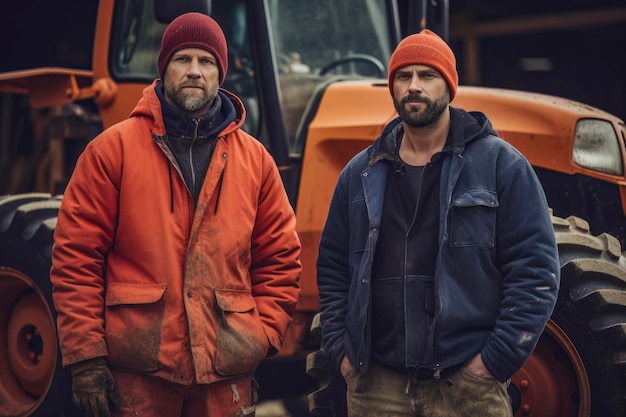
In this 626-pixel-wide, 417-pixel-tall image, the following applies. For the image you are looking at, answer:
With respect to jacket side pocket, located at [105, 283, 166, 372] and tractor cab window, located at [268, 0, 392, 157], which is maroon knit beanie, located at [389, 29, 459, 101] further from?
tractor cab window, located at [268, 0, 392, 157]

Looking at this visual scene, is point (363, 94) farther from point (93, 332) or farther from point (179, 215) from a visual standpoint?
point (93, 332)

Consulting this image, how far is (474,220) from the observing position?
3.61 m

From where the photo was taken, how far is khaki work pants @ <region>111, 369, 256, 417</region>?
12.6 ft

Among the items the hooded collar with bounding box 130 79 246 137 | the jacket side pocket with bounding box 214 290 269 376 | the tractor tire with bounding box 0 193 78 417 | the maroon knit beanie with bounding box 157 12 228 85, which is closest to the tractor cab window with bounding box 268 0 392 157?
the tractor tire with bounding box 0 193 78 417

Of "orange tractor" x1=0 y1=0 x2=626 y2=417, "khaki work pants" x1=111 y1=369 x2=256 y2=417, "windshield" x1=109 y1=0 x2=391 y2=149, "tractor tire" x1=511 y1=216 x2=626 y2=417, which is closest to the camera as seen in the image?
"khaki work pants" x1=111 y1=369 x2=256 y2=417

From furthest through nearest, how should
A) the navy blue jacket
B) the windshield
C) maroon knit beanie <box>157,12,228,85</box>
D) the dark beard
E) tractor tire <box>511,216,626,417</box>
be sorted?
the windshield
tractor tire <box>511,216,626,417</box>
maroon knit beanie <box>157,12,228,85</box>
the dark beard
the navy blue jacket

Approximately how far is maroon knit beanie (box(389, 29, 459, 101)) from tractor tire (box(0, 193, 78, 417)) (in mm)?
2395

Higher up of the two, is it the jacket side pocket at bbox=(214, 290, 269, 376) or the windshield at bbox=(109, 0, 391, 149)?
the windshield at bbox=(109, 0, 391, 149)

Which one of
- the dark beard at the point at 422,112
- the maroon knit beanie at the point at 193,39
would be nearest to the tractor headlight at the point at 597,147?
the dark beard at the point at 422,112

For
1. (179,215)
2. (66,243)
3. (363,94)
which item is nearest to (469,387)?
(179,215)

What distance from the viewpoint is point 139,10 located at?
5.97m

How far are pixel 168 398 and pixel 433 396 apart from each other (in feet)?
2.98

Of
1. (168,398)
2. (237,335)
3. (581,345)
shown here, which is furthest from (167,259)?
(581,345)

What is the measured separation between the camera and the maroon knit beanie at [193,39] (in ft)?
13.1
